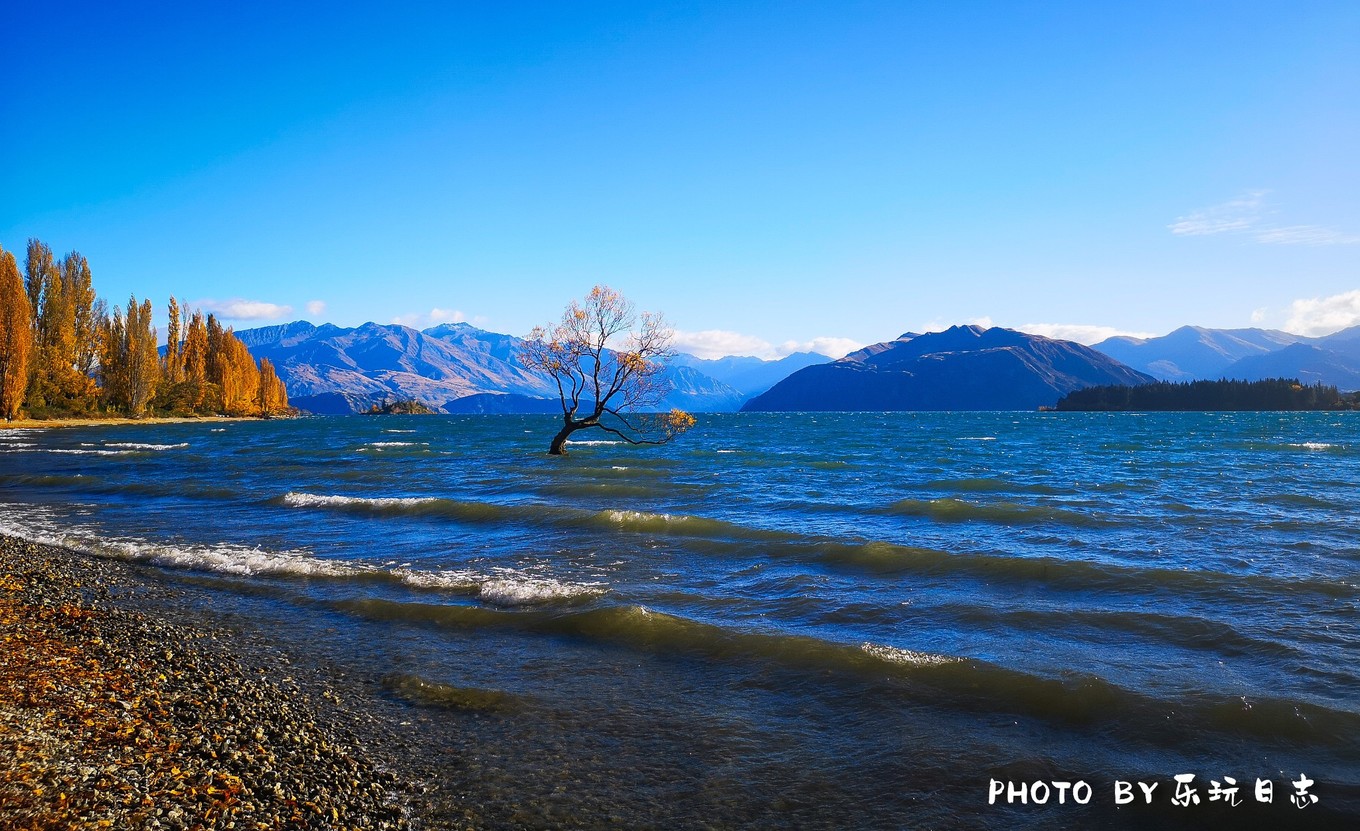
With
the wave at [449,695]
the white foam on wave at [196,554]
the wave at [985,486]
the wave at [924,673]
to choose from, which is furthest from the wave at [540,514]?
the wave at [985,486]

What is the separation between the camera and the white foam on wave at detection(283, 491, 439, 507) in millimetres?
27375

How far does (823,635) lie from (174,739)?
8867 mm

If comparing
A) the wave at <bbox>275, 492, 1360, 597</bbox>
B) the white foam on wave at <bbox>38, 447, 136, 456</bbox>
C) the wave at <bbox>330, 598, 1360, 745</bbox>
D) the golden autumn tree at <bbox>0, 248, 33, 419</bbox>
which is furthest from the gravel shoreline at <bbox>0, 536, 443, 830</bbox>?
the golden autumn tree at <bbox>0, 248, 33, 419</bbox>

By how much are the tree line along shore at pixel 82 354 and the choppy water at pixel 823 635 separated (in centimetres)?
7247

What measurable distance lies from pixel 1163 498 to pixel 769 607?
23.4 m

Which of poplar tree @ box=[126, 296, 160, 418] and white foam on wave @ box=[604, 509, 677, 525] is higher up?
poplar tree @ box=[126, 296, 160, 418]

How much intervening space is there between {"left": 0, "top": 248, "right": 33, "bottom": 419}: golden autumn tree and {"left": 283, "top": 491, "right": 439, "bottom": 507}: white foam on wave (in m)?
77.1

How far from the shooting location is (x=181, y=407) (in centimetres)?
12512

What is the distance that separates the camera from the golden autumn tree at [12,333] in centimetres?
7856

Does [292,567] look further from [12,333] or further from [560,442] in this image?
[12,333]

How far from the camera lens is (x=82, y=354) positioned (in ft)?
323

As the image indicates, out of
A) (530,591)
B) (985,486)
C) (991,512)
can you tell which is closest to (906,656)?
(530,591)

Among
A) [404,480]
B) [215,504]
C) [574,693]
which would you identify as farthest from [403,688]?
[404,480]

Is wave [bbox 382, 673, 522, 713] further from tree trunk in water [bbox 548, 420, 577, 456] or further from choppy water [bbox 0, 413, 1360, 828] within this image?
tree trunk in water [bbox 548, 420, 577, 456]
